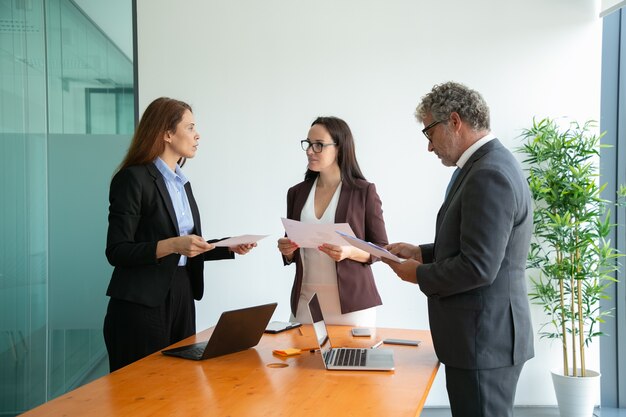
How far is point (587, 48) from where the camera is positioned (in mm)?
4805

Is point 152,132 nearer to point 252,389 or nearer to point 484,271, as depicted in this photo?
point 252,389

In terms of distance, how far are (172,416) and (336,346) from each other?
37.8 inches

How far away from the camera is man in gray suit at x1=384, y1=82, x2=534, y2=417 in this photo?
78.0 inches

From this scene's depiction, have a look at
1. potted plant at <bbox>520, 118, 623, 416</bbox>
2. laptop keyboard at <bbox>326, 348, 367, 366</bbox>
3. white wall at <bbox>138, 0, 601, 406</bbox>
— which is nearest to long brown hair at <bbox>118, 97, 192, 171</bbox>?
laptop keyboard at <bbox>326, 348, 367, 366</bbox>

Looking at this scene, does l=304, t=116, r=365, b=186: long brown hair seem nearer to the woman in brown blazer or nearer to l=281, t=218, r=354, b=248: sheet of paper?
the woman in brown blazer

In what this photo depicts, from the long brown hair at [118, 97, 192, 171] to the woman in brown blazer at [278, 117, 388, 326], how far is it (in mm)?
685

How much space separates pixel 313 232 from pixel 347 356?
0.58m

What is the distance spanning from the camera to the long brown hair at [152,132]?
9.51ft

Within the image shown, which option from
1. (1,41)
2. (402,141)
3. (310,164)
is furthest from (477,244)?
(1,41)

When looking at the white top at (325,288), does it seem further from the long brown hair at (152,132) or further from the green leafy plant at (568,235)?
the green leafy plant at (568,235)

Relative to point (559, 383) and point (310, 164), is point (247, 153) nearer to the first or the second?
point (310, 164)

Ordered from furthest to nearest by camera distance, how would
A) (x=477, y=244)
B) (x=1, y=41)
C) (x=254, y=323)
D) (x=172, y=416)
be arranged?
(x=1, y=41) < (x=254, y=323) < (x=477, y=244) < (x=172, y=416)

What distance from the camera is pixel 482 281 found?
1987 millimetres

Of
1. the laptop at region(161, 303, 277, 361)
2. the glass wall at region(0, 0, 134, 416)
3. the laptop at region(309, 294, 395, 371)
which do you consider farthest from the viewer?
the glass wall at region(0, 0, 134, 416)
